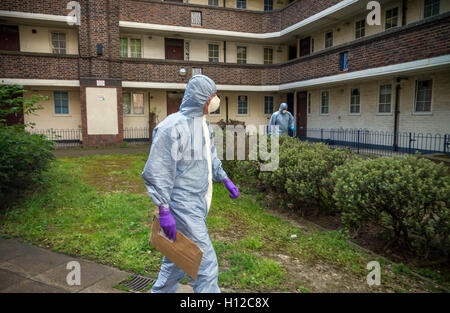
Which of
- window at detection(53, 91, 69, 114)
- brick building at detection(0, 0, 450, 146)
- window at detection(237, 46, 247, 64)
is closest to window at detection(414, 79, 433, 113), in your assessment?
brick building at detection(0, 0, 450, 146)

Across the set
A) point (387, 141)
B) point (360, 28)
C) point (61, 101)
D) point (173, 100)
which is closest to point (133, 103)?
point (173, 100)

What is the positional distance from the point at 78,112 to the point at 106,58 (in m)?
4.31

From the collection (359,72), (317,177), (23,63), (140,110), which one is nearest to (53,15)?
(23,63)

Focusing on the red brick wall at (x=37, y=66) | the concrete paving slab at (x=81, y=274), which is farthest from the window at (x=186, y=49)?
the concrete paving slab at (x=81, y=274)

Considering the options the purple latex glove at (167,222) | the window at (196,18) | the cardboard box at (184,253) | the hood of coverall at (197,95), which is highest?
the window at (196,18)

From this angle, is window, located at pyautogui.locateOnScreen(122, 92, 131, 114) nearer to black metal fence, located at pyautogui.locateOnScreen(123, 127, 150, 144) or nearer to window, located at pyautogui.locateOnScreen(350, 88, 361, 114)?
black metal fence, located at pyautogui.locateOnScreen(123, 127, 150, 144)

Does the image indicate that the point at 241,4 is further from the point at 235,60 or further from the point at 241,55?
the point at 235,60

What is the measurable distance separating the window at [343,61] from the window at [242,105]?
8.69 m

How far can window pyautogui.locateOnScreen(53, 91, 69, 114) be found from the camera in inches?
734

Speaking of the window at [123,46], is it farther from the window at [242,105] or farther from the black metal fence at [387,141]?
the black metal fence at [387,141]

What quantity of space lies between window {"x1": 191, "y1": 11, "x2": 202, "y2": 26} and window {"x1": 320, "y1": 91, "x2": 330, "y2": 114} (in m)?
8.74

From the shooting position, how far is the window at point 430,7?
1284 cm

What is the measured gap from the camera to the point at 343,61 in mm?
15219

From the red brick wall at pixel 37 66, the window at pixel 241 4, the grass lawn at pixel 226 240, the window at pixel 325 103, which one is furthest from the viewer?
the window at pixel 241 4
